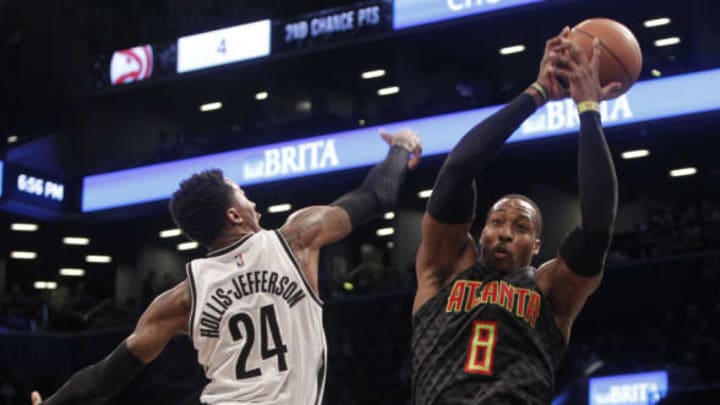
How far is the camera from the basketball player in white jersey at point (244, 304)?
4562 mm

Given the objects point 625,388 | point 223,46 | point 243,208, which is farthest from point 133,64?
point 243,208

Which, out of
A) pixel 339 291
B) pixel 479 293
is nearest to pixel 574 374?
pixel 339 291

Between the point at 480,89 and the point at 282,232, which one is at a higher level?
the point at 480,89

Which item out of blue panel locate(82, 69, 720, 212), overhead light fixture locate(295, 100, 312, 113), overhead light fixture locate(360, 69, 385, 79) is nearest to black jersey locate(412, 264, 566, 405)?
blue panel locate(82, 69, 720, 212)

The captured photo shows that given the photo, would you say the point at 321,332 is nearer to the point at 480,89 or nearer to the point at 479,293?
the point at 479,293

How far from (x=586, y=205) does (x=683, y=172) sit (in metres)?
22.1

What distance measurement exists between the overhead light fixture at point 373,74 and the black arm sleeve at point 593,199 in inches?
935

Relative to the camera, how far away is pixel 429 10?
79.7 feet

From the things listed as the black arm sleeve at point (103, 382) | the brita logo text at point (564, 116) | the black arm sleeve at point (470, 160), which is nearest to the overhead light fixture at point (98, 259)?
the brita logo text at point (564, 116)

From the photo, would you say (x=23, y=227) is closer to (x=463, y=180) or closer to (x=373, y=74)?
(x=373, y=74)

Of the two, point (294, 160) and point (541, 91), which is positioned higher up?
point (294, 160)

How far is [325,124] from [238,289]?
1989 cm

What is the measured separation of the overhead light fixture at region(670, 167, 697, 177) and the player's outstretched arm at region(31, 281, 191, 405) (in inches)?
858

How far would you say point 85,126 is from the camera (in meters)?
30.3
